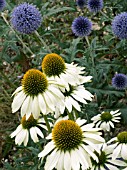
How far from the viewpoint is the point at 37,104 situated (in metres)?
1.24

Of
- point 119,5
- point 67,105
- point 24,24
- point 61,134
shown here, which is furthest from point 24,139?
point 119,5

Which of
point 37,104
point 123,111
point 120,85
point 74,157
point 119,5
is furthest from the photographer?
point 119,5

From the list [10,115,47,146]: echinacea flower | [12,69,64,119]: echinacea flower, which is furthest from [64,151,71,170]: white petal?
[10,115,47,146]: echinacea flower

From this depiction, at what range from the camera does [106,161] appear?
1.34 meters

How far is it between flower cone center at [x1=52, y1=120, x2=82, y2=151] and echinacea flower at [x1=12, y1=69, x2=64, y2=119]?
2.4 inches

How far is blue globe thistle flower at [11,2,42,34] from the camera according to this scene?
2.11m

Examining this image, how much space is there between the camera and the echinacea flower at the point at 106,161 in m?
1.31

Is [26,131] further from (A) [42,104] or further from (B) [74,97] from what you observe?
(A) [42,104]

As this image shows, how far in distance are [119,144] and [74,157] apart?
0.99ft

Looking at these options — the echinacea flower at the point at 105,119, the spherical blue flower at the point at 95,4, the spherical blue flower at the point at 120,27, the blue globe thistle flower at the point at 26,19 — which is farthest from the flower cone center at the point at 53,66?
the spherical blue flower at the point at 95,4

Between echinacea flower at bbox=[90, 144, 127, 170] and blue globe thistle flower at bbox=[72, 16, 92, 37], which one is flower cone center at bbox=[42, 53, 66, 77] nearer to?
echinacea flower at bbox=[90, 144, 127, 170]

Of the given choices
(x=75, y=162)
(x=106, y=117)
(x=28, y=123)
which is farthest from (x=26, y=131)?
(x=75, y=162)

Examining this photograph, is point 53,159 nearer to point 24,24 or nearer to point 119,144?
point 119,144

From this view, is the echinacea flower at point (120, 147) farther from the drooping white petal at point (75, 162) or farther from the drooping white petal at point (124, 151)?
the drooping white petal at point (75, 162)
